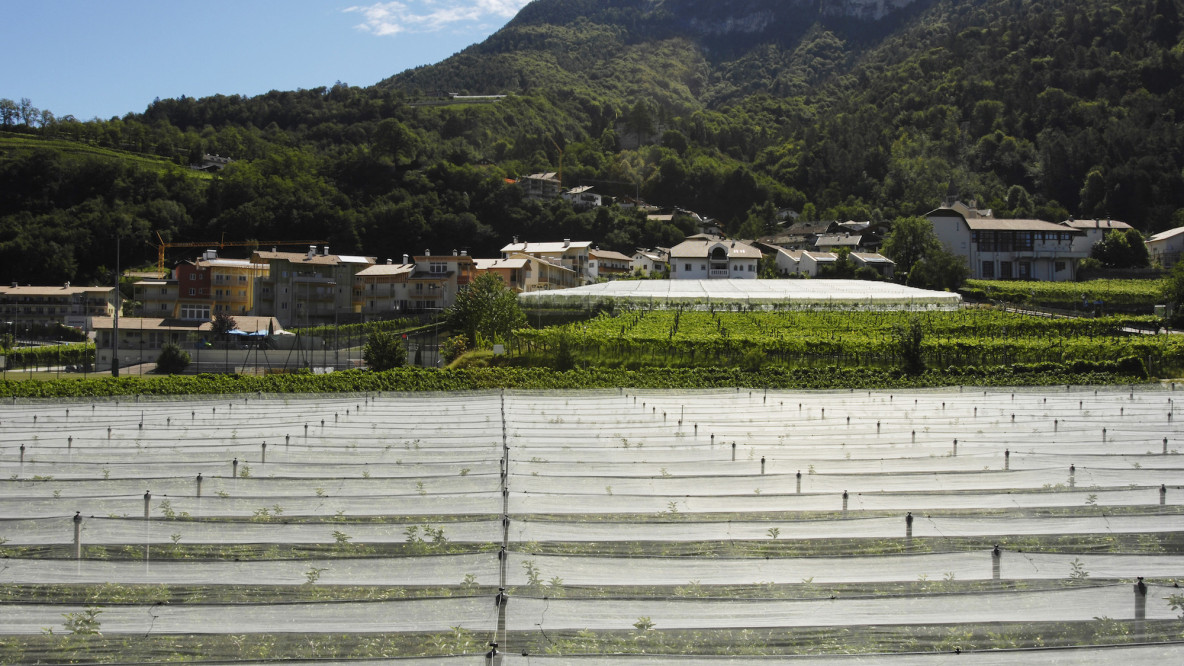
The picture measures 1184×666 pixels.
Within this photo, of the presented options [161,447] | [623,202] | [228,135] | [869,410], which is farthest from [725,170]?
[161,447]

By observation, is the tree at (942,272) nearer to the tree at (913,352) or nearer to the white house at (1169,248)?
the white house at (1169,248)

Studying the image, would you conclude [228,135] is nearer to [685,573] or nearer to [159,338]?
[159,338]

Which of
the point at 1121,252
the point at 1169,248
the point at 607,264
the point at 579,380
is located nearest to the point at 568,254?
the point at 607,264

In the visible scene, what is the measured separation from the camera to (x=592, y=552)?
9531mm

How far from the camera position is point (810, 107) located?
16462 cm

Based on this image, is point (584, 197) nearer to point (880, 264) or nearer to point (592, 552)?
point (880, 264)

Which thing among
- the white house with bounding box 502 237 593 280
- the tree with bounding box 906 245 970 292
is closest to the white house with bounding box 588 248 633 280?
the white house with bounding box 502 237 593 280

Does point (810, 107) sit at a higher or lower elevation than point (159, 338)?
higher

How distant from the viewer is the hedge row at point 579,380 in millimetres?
26125

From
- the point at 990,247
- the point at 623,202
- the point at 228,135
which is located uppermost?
the point at 228,135

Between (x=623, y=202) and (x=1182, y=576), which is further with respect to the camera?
(x=623, y=202)

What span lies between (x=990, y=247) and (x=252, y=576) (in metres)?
71.2

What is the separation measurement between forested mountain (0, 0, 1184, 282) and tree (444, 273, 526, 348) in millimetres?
46329

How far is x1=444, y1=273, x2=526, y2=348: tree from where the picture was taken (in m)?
37.9
